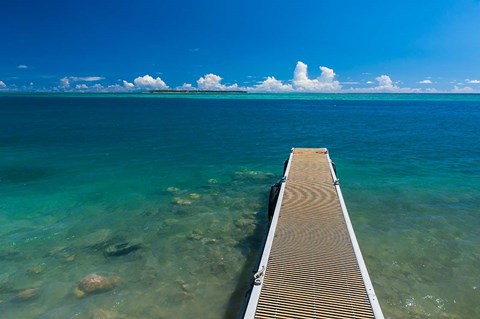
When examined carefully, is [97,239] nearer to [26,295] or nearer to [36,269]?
[36,269]

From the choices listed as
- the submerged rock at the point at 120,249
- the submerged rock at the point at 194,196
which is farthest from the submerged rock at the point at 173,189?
the submerged rock at the point at 120,249

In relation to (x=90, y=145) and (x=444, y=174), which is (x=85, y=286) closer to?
(x=444, y=174)

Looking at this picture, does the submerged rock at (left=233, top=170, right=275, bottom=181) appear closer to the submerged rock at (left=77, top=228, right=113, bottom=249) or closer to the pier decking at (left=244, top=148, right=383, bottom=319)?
the pier decking at (left=244, top=148, right=383, bottom=319)

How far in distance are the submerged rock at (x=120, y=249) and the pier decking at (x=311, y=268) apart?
297 inches

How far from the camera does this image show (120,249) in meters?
15.8

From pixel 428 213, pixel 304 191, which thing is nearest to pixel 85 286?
pixel 304 191

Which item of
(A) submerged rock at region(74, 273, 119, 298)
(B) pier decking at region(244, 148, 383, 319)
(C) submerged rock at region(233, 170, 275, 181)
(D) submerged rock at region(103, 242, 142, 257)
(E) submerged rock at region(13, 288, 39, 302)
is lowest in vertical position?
(E) submerged rock at region(13, 288, 39, 302)

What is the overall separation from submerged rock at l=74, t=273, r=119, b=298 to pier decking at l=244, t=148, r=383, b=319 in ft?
22.6

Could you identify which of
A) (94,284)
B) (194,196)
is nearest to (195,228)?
(194,196)

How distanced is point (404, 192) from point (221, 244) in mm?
14771

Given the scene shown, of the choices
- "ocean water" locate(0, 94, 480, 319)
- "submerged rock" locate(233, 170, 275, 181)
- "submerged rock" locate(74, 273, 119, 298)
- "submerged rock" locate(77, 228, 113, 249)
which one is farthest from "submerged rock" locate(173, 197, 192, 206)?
"submerged rock" locate(74, 273, 119, 298)

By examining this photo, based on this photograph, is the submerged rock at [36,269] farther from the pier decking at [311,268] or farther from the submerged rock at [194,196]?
the pier decking at [311,268]

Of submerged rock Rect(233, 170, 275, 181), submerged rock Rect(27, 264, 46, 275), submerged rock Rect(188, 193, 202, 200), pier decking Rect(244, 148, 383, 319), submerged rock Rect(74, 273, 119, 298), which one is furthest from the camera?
submerged rock Rect(233, 170, 275, 181)

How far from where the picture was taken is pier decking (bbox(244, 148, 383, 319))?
8.56m
